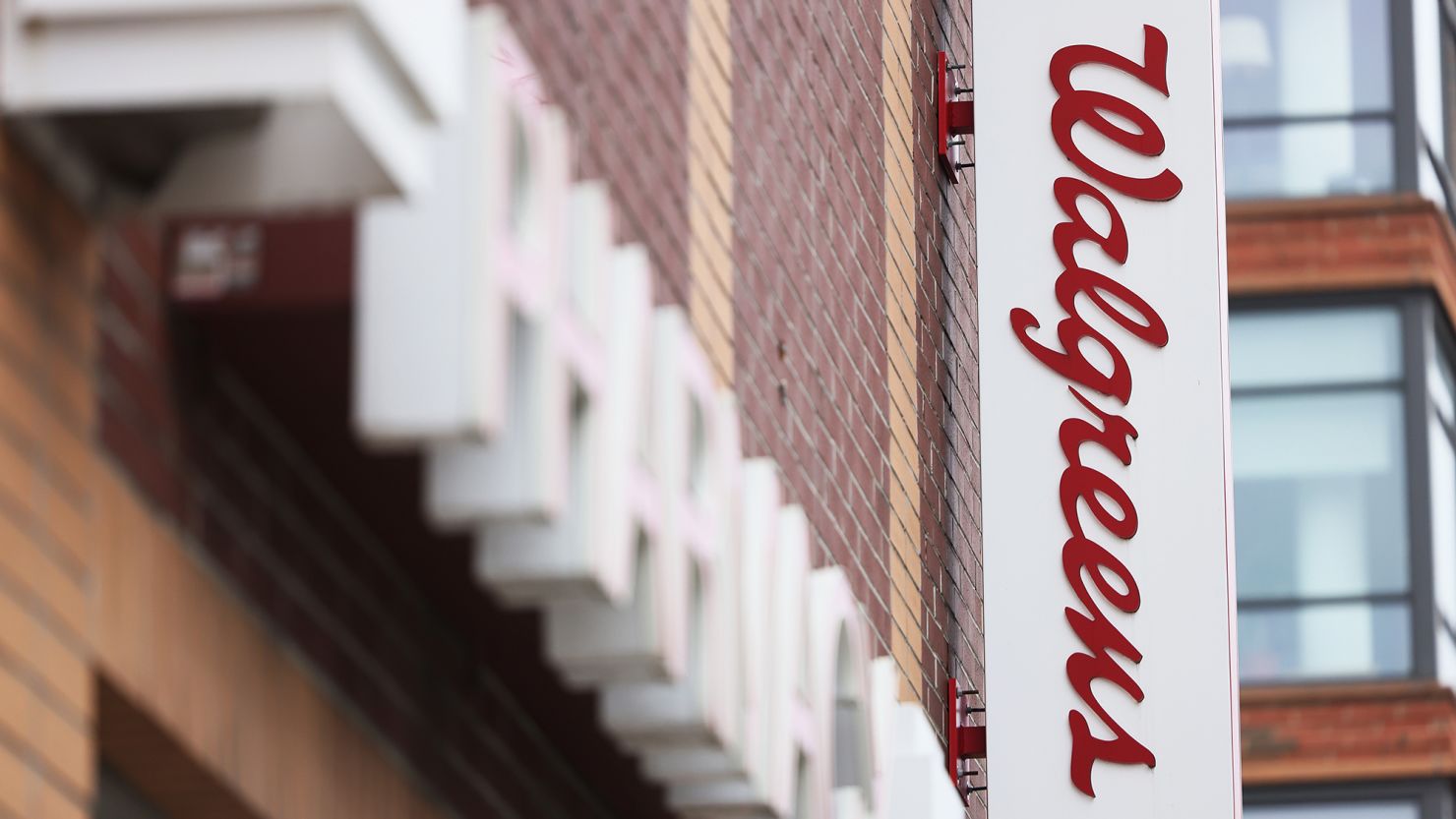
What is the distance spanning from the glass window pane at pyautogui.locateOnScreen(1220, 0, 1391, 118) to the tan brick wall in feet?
56.9

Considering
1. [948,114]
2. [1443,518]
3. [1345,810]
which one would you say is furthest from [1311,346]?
[948,114]

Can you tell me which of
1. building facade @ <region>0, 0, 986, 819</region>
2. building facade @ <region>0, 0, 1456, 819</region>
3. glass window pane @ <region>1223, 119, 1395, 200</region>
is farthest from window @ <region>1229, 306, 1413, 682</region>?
building facade @ <region>0, 0, 986, 819</region>

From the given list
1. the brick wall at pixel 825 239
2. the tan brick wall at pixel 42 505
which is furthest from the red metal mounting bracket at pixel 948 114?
the tan brick wall at pixel 42 505

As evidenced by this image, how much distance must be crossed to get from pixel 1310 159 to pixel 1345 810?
4.59 meters

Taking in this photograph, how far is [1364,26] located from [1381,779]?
17.5 feet

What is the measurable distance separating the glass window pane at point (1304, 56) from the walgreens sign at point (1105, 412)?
35.1ft

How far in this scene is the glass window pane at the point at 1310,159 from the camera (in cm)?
1983

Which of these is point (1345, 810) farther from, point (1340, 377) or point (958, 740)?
point (958, 740)

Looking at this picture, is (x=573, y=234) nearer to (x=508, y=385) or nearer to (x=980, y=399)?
(x=508, y=385)

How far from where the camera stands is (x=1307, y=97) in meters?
20.2

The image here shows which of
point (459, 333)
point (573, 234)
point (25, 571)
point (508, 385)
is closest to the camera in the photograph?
point (25, 571)

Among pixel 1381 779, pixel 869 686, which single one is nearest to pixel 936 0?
pixel 869 686

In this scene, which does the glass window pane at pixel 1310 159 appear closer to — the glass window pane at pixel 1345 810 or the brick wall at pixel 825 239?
the glass window pane at pixel 1345 810

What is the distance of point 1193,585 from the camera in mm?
9070
